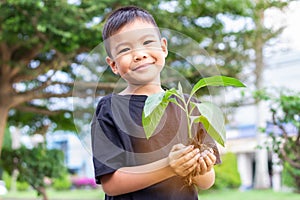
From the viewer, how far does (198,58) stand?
2.80 ft

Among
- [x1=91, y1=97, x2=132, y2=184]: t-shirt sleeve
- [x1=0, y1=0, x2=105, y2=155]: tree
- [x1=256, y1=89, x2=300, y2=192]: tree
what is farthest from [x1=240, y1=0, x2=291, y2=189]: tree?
[x1=91, y1=97, x2=132, y2=184]: t-shirt sleeve

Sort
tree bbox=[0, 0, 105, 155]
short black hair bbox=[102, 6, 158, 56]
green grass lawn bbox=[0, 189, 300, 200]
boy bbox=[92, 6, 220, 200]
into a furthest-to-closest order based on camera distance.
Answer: green grass lawn bbox=[0, 189, 300, 200], tree bbox=[0, 0, 105, 155], short black hair bbox=[102, 6, 158, 56], boy bbox=[92, 6, 220, 200]

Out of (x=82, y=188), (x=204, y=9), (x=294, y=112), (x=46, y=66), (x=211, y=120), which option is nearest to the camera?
(x=211, y=120)

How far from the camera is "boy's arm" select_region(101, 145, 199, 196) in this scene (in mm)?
708

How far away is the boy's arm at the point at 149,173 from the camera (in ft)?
2.32

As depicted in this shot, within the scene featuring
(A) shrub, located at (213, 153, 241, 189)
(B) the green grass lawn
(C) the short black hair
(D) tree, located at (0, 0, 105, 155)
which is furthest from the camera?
(A) shrub, located at (213, 153, 241, 189)

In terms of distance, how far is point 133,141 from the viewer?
83 cm

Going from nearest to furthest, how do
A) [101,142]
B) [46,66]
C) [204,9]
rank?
[101,142]
[204,9]
[46,66]

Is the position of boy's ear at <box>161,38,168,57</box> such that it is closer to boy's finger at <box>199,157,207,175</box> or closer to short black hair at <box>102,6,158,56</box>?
short black hair at <box>102,6,158,56</box>

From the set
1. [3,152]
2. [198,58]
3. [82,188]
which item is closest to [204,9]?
[3,152]

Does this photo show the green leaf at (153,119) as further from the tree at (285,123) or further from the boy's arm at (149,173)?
the tree at (285,123)

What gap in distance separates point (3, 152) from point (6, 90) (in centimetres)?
128

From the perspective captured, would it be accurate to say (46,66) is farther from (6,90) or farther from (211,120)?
(211,120)

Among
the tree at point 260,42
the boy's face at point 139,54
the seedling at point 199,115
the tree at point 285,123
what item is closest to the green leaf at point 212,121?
the seedling at point 199,115
